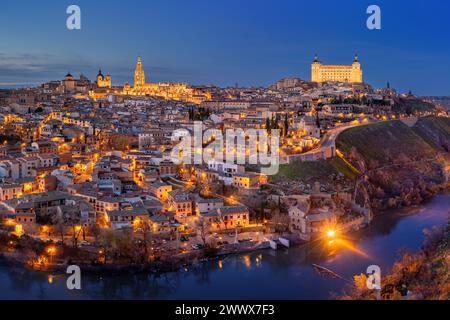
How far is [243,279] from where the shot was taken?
8594 mm

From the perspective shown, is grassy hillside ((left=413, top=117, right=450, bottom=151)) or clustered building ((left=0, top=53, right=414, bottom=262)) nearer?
clustered building ((left=0, top=53, right=414, bottom=262))

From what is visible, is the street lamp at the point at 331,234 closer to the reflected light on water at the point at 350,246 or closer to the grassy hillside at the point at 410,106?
the reflected light on water at the point at 350,246

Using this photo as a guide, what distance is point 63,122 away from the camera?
1905cm

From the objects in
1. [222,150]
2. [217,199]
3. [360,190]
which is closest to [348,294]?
[217,199]

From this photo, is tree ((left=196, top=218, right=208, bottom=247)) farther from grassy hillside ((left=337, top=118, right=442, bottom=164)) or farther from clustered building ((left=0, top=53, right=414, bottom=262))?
grassy hillside ((left=337, top=118, right=442, bottom=164))

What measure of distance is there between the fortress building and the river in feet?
83.6

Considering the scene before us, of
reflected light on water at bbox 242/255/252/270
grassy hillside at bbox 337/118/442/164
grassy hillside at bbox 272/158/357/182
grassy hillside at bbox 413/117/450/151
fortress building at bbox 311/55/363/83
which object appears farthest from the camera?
fortress building at bbox 311/55/363/83

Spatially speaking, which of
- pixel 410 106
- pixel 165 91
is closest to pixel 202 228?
pixel 410 106

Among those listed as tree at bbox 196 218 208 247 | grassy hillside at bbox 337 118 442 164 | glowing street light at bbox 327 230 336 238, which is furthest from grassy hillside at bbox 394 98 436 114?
tree at bbox 196 218 208 247

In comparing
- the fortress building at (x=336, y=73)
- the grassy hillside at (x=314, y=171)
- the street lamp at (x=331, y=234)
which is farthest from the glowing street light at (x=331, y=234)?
the fortress building at (x=336, y=73)

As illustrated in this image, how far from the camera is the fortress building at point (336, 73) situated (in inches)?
1372

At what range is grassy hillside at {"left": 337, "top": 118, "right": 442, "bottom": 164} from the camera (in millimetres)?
17625
